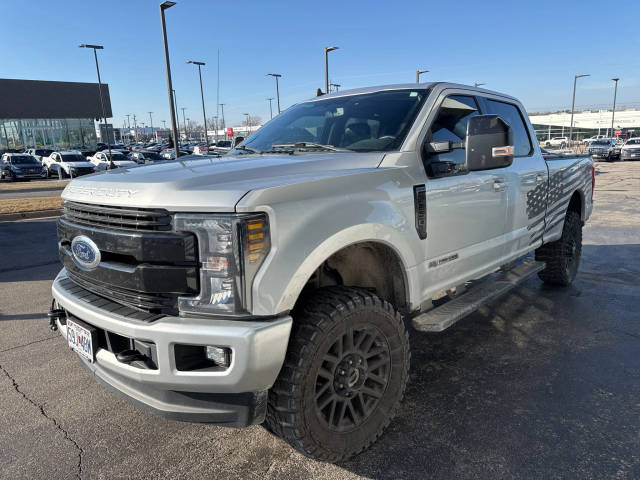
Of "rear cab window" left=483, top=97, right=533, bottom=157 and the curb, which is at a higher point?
"rear cab window" left=483, top=97, right=533, bottom=157

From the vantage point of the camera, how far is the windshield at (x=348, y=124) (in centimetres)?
302

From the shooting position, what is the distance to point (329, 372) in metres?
2.28

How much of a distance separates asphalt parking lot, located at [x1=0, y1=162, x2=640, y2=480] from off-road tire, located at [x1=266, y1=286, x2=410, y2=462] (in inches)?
7.8

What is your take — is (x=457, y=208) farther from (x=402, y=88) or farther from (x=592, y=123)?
(x=592, y=123)

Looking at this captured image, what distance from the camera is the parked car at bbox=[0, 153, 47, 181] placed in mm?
25453

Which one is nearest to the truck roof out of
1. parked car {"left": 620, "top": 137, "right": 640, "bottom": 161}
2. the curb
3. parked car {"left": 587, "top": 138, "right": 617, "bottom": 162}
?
the curb

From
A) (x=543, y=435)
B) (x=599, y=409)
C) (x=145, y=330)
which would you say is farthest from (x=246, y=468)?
(x=599, y=409)

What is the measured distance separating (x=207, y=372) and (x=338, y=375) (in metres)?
0.71

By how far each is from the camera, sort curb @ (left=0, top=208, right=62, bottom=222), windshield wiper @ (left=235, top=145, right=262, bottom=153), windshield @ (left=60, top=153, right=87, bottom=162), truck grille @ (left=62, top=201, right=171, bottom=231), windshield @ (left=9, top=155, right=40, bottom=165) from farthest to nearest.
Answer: windshield @ (left=60, top=153, right=87, bottom=162) < windshield @ (left=9, top=155, right=40, bottom=165) < curb @ (left=0, top=208, right=62, bottom=222) < windshield wiper @ (left=235, top=145, right=262, bottom=153) < truck grille @ (left=62, top=201, right=171, bottom=231)

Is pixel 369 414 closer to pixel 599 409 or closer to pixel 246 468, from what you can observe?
pixel 246 468

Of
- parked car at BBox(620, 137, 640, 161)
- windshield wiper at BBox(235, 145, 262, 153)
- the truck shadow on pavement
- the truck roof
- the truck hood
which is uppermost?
the truck roof

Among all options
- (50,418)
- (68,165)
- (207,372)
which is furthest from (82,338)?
(68,165)

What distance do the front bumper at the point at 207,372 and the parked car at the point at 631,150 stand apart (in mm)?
36219

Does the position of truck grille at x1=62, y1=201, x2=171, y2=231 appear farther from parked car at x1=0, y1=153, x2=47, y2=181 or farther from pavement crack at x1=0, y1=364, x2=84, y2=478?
parked car at x1=0, y1=153, x2=47, y2=181
